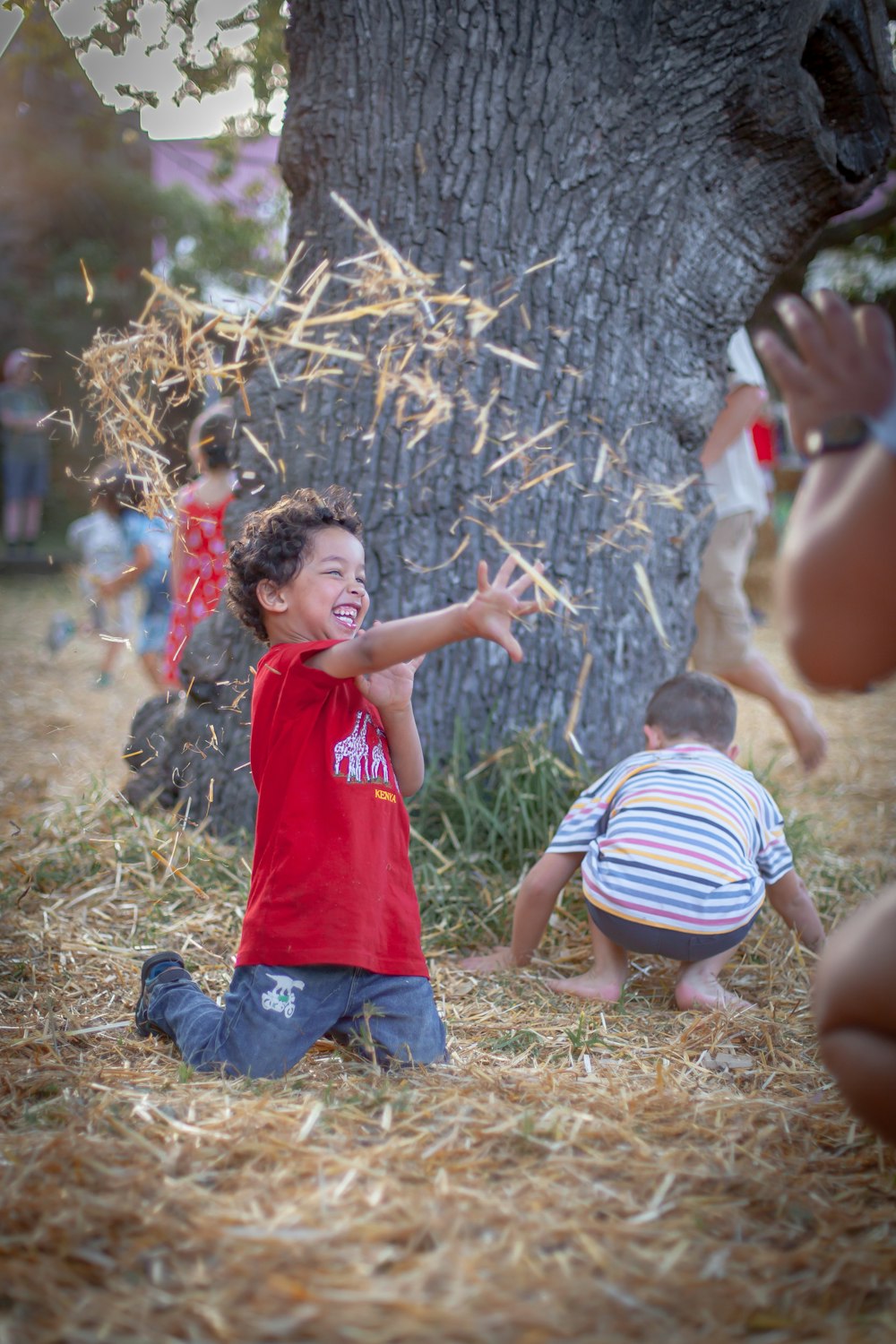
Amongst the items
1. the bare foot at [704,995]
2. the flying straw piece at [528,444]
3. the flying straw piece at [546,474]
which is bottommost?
the bare foot at [704,995]

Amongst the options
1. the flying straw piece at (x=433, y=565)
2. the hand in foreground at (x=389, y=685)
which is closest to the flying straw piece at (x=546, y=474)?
the flying straw piece at (x=433, y=565)

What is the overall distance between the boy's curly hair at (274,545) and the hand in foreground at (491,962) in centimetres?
116

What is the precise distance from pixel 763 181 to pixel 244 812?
110 inches

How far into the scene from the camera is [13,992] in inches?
115

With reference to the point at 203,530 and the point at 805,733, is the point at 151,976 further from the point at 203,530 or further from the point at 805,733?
the point at 805,733

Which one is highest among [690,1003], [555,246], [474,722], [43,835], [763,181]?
[763,181]

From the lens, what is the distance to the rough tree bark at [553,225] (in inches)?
148

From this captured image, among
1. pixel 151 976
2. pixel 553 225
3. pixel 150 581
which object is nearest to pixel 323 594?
pixel 151 976

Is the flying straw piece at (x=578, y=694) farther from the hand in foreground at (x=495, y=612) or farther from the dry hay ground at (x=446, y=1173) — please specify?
the hand in foreground at (x=495, y=612)

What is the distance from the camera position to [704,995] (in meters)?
3.04

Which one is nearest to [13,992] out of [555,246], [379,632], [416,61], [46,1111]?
[46,1111]

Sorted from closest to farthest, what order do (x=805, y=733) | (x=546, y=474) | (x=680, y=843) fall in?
(x=680, y=843) → (x=546, y=474) → (x=805, y=733)

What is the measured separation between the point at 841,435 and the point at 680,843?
1465 mm

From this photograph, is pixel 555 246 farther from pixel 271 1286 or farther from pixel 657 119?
pixel 271 1286
